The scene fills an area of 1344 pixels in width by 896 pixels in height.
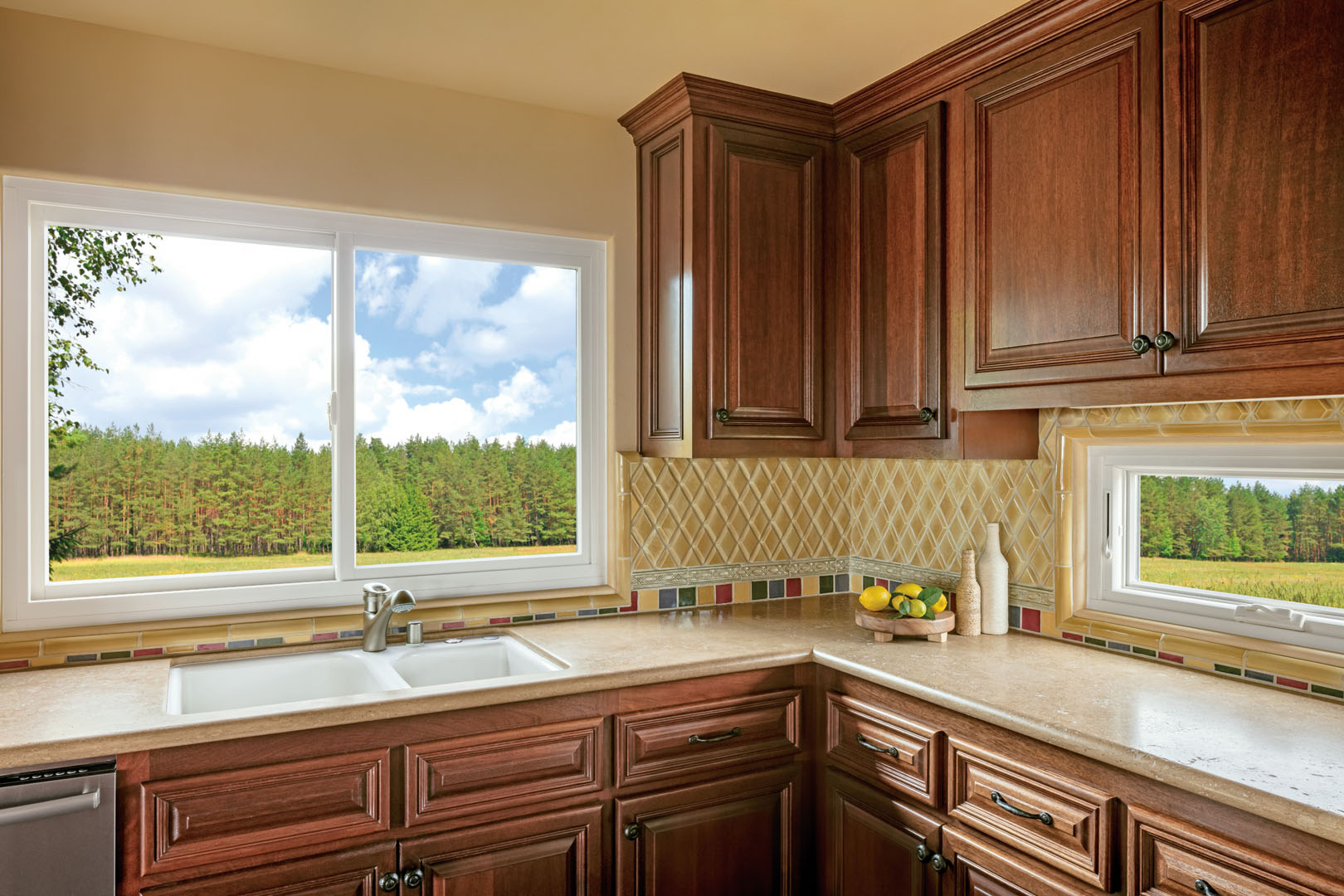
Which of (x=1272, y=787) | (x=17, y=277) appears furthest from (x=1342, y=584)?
(x=17, y=277)

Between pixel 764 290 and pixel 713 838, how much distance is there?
1464 mm

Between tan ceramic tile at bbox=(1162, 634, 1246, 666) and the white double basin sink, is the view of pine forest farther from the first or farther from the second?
the white double basin sink

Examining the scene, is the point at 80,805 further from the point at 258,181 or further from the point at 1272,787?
the point at 1272,787

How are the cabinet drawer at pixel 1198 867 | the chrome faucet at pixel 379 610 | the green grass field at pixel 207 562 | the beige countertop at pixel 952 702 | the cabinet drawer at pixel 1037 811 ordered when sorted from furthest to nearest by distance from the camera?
the chrome faucet at pixel 379 610
the green grass field at pixel 207 562
the cabinet drawer at pixel 1037 811
the beige countertop at pixel 952 702
the cabinet drawer at pixel 1198 867

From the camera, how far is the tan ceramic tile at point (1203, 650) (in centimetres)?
191

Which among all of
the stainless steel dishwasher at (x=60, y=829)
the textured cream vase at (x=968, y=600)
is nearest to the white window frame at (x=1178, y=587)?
the textured cream vase at (x=968, y=600)

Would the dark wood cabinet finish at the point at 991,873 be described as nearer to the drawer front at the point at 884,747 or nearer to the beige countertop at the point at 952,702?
the drawer front at the point at 884,747

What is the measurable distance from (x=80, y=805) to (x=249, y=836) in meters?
0.29

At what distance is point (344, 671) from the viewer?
2.24 metres

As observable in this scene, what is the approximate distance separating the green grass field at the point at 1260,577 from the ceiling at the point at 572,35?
1.38 m

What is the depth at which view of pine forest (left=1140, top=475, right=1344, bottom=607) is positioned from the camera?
185 centimetres

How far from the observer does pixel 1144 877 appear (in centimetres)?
147

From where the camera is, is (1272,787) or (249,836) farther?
(249,836)

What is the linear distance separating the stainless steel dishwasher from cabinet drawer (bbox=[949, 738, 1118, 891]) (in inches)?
63.5
